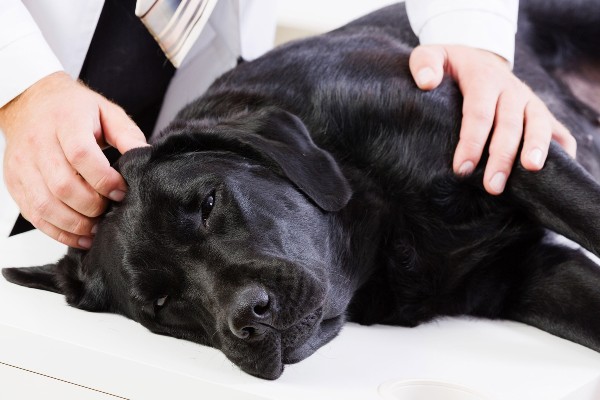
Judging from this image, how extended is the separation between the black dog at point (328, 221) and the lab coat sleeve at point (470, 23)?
Answer: 0.58ft

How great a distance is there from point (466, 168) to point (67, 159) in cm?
77

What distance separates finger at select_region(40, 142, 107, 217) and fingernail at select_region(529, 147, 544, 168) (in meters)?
0.83

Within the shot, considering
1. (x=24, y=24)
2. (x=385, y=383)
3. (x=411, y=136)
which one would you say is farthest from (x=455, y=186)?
(x=24, y=24)

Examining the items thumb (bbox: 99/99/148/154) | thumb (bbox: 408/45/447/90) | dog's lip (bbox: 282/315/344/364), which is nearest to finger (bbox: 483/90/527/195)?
thumb (bbox: 408/45/447/90)

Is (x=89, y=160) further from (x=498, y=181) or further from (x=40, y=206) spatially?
(x=498, y=181)

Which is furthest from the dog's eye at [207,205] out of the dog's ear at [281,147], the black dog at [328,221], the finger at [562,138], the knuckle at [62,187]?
the finger at [562,138]

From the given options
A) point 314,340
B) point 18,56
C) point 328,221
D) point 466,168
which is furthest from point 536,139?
point 18,56

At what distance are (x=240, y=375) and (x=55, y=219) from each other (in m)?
0.54

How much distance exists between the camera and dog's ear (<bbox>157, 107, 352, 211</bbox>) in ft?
5.34

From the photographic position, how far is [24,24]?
1926mm

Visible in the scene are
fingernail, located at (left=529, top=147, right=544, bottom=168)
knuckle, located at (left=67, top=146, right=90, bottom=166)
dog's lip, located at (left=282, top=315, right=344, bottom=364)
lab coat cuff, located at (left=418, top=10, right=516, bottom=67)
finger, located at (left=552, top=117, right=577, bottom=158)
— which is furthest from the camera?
lab coat cuff, located at (left=418, top=10, right=516, bottom=67)

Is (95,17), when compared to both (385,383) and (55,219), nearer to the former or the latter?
(55,219)

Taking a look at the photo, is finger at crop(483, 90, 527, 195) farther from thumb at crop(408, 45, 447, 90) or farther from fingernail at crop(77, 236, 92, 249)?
fingernail at crop(77, 236, 92, 249)

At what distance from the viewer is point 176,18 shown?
80.6 inches
